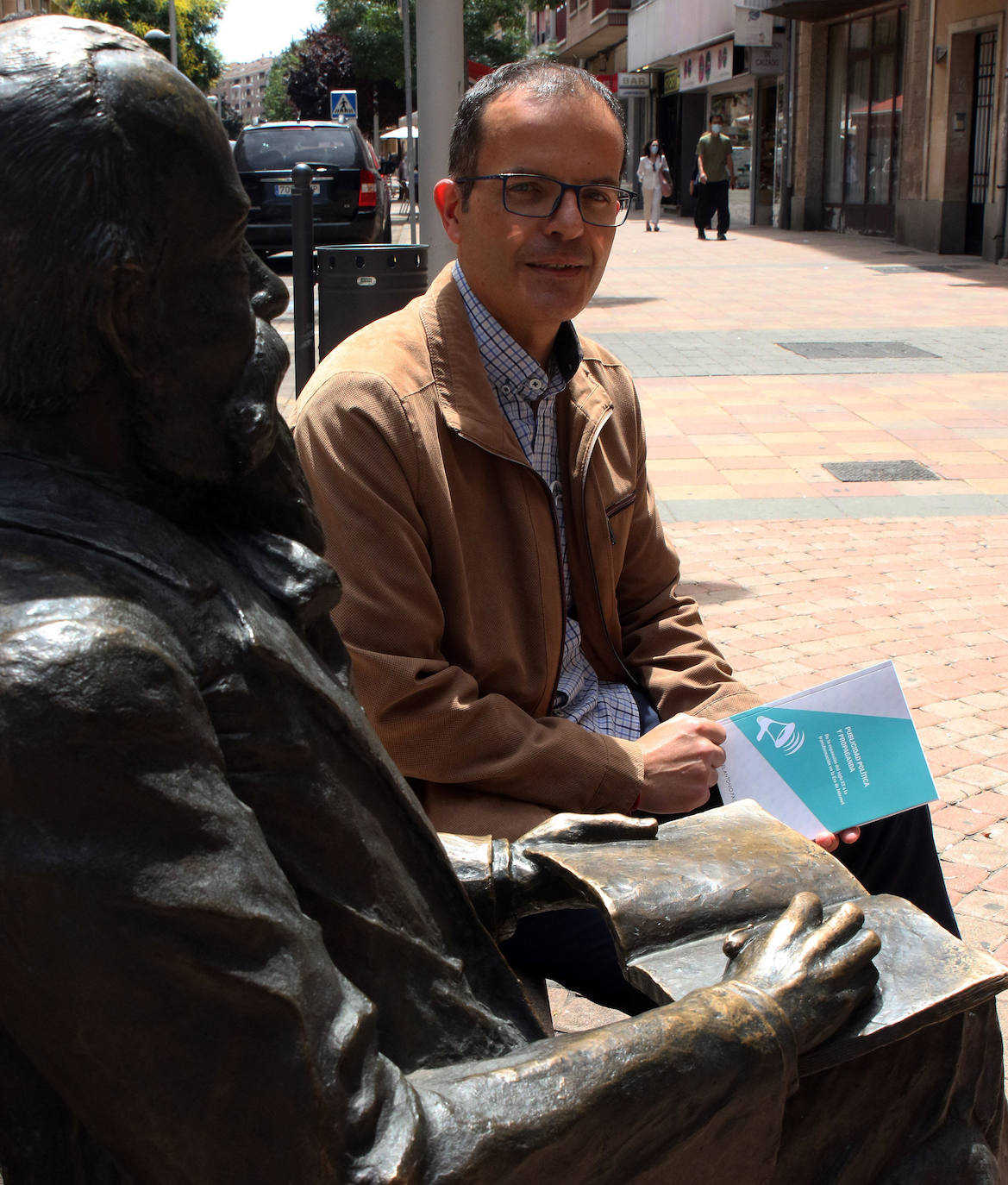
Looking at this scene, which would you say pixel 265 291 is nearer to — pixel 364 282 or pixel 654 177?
pixel 364 282

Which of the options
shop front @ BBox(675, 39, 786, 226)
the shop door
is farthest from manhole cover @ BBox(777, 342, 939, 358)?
shop front @ BBox(675, 39, 786, 226)

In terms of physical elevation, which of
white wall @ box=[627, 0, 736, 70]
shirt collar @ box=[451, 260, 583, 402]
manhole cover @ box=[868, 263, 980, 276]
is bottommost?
manhole cover @ box=[868, 263, 980, 276]

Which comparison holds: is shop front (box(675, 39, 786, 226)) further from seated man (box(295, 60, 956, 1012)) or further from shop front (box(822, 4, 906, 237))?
seated man (box(295, 60, 956, 1012))

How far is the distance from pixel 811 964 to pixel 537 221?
66.5 inches

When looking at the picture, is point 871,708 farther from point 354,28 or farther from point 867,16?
point 354,28

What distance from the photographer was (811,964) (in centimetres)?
129

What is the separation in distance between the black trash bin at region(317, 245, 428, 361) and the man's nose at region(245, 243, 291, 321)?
15.2 feet

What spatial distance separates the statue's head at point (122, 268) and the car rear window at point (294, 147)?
17.7m

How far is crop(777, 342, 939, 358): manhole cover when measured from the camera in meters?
11.5

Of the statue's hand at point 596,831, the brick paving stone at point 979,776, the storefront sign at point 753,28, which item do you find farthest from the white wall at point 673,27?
the statue's hand at point 596,831

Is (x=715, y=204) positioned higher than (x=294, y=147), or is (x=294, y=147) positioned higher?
(x=294, y=147)

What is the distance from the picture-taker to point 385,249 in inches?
234

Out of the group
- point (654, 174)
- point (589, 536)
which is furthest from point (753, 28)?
point (589, 536)

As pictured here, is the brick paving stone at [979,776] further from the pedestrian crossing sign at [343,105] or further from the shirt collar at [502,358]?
the pedestrian crossing sign at [343,105]
